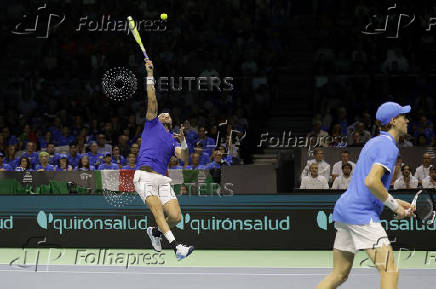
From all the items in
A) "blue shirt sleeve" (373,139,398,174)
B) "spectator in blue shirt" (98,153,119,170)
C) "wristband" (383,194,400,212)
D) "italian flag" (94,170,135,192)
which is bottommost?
"italian flag" (94,170,135,192)

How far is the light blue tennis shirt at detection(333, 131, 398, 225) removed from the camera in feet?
20.5

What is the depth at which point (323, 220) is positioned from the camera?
46.7 feet

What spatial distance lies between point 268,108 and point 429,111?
400 cm

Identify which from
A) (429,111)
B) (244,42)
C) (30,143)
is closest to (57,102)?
(30,143)

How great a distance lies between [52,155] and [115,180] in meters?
3.27

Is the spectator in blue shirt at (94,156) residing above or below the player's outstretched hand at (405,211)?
below

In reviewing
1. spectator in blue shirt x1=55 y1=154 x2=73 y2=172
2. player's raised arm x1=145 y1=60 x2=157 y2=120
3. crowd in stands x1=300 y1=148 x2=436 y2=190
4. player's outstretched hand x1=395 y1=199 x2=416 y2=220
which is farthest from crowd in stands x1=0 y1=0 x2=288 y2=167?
player's outstretched hand x1=395 y1=199 x2=416 y2=220

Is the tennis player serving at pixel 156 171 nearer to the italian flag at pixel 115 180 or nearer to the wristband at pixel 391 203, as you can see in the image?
the italian flag at pixel 115 180

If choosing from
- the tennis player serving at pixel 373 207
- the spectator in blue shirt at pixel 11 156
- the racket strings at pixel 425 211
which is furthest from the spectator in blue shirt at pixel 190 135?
the tennis player serving at pixel 373 207

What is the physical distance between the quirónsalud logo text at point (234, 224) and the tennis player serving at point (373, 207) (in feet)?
25.7

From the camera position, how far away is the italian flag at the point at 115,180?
14.2 m

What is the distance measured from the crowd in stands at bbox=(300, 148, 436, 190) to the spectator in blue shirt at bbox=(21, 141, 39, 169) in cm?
571

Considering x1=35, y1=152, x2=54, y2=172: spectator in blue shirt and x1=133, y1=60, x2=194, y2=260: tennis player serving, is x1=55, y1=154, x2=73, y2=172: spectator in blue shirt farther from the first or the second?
x1=133, y1=60, x2=194, y2=260: tennis player serving

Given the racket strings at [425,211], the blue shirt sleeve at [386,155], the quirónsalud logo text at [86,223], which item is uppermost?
the blue shirt sleeve at [386,155]
